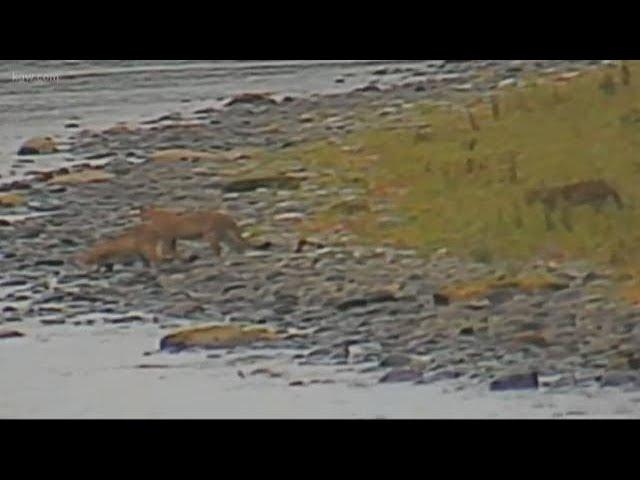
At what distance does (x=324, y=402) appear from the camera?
2299mm

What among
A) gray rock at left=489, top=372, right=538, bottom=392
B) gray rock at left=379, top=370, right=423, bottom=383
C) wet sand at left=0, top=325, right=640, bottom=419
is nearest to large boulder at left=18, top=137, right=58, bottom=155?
wet sand at left=0, top=325, right=640, bottom=419

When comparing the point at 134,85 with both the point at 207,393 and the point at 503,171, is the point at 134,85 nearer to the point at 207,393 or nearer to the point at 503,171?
the point at 207,393

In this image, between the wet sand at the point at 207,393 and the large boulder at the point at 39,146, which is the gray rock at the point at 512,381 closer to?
the wet sand at the point at 207,393

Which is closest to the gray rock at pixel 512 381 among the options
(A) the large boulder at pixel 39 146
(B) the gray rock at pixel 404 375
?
(B) the gray rock at pixel 404 375

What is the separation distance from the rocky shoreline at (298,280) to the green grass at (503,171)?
36 mm

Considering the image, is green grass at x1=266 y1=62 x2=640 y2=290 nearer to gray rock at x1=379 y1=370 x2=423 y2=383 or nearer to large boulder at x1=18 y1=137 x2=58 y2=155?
gray rock at x1=379 y1=370 x2=423 y2=383

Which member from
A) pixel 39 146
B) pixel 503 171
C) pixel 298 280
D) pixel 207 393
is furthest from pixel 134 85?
pixel 503 171

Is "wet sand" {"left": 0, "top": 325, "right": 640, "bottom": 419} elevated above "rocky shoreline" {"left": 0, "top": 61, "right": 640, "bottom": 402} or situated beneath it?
situated beneath

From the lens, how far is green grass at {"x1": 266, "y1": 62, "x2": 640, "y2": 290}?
2346mm

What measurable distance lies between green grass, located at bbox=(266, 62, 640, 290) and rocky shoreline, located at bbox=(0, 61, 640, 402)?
0.04 meters

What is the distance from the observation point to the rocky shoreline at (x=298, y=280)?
231 centimetres

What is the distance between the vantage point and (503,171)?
2365 millimetres
